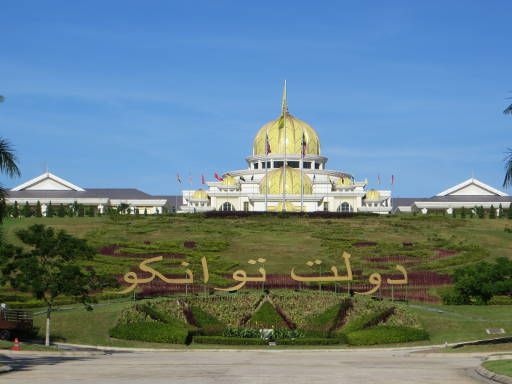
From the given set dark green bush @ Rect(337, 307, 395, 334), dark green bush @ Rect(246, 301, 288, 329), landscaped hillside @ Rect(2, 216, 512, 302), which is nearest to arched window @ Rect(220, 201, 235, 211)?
landscaped hillside @ Rect(2, 216, 512, 302)

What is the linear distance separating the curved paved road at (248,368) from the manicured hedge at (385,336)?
589cm

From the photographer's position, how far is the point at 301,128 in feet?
431

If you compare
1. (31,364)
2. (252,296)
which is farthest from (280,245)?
(31,364)

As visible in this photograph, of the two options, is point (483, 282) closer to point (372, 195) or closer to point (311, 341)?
point (311, 341)

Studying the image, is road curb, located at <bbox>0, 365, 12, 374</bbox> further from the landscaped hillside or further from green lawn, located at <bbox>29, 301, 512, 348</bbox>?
the landscaped hillside

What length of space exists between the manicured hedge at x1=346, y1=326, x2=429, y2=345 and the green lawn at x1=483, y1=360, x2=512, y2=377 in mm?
18137

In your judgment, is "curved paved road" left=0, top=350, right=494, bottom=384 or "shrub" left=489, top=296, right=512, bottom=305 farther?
"shrub" left=489, top=296, right=512, bottom=305

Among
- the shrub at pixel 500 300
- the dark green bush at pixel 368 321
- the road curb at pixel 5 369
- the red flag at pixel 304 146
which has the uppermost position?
the red flag at pixel 304 146

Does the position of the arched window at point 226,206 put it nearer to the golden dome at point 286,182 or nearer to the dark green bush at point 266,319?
the golden dome at point 286,182

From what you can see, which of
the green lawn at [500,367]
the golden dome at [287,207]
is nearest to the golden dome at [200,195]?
the golden dome at [287,207]

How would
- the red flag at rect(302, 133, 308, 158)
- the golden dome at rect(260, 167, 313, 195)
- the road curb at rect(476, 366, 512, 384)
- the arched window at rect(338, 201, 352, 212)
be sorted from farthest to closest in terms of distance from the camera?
1. the arched window at rect(338, 201, 352, 212)
2. the golden dome at rect(260, 167, 313, 195)
3. the red flag at rect(302, 133, 308, 158)
4. the road curb at rect(476, 366, 512, 384)

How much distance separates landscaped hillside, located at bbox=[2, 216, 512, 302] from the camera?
7300cm

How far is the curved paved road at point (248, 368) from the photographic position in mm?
28609

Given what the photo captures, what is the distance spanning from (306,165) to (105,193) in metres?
37.2
